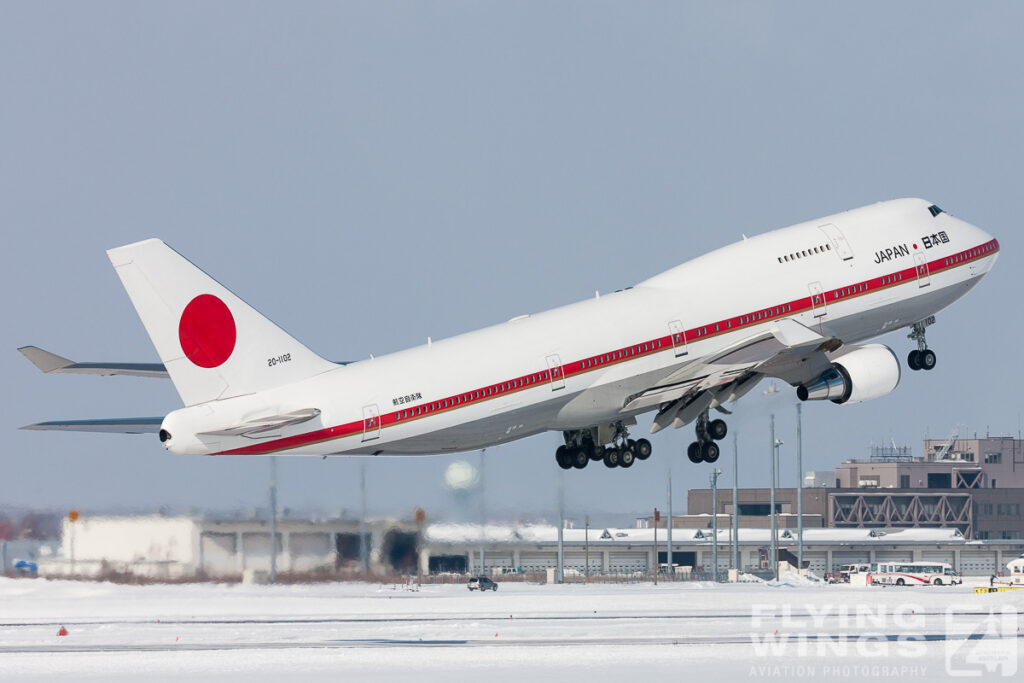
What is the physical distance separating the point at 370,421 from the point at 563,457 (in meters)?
11.6

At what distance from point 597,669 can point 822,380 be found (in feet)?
40.4

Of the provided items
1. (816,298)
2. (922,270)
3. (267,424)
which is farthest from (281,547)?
(922,270)

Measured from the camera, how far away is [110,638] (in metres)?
58.6

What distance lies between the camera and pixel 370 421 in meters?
42.0

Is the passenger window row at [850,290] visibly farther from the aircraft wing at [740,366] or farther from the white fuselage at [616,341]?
the aircraft wing at [740,366]

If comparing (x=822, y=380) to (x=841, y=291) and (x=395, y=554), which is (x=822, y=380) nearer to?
(x=841, y=291)

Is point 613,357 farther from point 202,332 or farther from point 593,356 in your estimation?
point 202,332

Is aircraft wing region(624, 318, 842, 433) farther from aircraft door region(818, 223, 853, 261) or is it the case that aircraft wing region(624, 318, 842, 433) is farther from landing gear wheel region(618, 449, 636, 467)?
aircraft door region(818, 223, 853, 261)

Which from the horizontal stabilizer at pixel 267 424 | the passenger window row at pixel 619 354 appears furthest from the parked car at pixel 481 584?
the horizontal stabilizer at pixel 267 424

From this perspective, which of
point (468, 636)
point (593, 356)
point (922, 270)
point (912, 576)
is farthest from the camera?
point (912, 576)

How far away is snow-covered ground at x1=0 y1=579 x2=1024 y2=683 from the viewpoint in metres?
49.5

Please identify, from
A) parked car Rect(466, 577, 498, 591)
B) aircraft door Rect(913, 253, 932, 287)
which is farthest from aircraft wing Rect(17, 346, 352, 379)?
parked car Rect(466, 577, 498, 591)

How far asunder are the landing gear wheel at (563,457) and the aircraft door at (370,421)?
1118cm

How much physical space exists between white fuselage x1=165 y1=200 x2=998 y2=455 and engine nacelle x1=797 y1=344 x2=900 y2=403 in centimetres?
128
